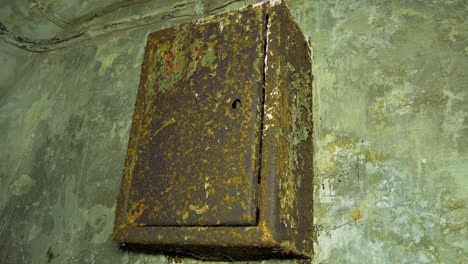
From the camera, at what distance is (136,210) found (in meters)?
0.97

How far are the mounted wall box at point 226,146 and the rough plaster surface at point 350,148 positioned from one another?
121 millimetres

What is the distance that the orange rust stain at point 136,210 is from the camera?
0.96 m

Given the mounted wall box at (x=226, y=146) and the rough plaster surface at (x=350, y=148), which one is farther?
the rough plaster surface at (x=350, y=148)

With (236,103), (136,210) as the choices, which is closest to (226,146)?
(236,103)

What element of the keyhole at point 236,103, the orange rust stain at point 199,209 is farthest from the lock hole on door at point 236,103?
the orange rust stain at point 199,209

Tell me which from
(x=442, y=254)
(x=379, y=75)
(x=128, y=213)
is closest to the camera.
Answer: (x=442, y=254)

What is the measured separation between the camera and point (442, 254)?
2.84 feet

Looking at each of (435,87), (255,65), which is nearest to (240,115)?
(255,65)

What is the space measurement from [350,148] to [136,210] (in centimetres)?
65

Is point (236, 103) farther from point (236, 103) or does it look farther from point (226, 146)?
point (226, 146)

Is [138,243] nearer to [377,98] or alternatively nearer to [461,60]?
[377,98]

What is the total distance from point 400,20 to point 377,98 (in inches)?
11.0

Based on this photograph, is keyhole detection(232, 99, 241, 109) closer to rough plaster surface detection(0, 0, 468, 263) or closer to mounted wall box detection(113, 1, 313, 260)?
mounted wall box detection(113, 1, 313, 260)

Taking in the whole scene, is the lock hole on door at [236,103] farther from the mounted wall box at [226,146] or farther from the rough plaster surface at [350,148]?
the rough plaster surface at [350,148]
